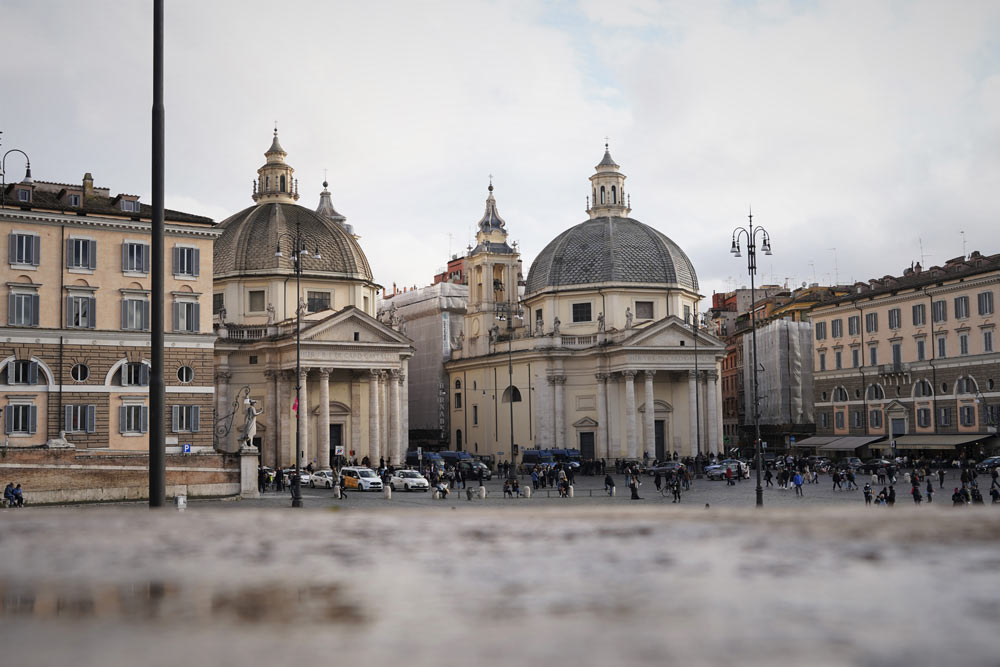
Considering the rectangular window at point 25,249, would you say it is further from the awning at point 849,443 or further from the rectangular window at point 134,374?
the awning at point 849,443

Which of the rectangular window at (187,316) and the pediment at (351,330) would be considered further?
the pediment at (351,330)

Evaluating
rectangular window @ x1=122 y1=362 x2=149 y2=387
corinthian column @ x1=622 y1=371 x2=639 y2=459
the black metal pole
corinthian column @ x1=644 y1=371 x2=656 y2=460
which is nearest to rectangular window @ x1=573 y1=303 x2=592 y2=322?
corinthian column @ x1=622 y1=371 x2=639 y2=459

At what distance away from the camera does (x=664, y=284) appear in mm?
80500

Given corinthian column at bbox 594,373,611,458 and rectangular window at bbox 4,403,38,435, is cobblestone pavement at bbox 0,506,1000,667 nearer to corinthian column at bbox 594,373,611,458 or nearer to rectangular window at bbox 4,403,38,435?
rectangular window at bbox 4,403,38,435

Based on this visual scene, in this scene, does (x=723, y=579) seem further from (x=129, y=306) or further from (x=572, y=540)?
(x=129, y=306)

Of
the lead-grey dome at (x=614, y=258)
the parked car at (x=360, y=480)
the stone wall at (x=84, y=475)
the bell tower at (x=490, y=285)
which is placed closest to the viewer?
the stone wall at (x=84, y=475)

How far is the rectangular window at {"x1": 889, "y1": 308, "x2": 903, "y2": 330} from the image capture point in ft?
250

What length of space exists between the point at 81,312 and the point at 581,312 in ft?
136

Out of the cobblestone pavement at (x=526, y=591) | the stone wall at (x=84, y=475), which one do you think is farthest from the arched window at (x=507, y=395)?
the cobblestone pavement at (x=526, y=591)

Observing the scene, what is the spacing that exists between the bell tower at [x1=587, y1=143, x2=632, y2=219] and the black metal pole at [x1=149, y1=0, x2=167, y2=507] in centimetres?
7528

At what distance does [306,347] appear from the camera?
6644 cm

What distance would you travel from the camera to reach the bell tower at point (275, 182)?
78875 mm

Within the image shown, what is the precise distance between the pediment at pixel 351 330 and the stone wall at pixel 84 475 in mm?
24964

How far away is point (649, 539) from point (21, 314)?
158 ft
